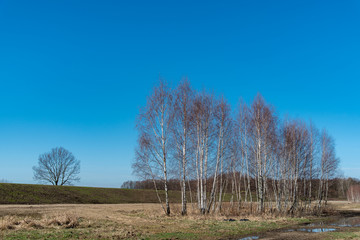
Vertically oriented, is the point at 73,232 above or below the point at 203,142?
below

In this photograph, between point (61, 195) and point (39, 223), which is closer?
point (39, 223)

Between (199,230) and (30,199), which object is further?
(30,199)

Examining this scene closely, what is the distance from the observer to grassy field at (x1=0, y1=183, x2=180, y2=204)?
4056cm

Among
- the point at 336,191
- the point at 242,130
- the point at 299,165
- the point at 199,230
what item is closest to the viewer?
the point at 199,230

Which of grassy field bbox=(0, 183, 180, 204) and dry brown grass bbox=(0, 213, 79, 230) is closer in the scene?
dry brown grass bbox=(0, 213, 79, 230)

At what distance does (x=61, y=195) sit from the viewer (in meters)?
47.5

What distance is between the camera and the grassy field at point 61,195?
133ft

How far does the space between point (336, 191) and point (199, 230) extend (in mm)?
90495

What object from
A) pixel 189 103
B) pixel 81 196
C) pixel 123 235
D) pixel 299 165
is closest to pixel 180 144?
pixel 189 103

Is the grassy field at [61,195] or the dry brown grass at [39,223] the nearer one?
the dry brown grass at [39,223]

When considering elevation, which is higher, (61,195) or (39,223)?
(61,195)

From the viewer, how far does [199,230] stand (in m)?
15.1

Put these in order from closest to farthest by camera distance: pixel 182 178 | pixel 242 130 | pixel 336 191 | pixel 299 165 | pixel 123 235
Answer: pixel 123 235 → pixel 182 178 → pixel 242 130 → pixel 299 165 → pixel 336 191

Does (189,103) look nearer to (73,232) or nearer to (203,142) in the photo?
(203,142)
